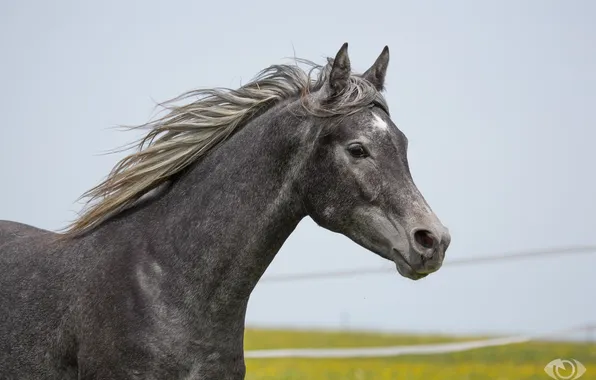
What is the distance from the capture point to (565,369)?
9.75m

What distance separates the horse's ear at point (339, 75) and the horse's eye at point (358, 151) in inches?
12.5

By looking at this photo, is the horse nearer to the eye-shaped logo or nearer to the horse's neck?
the horse's neck

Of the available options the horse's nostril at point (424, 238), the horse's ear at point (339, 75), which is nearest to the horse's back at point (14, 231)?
the horse's ear at point (339, 75)

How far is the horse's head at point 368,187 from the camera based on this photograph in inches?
155

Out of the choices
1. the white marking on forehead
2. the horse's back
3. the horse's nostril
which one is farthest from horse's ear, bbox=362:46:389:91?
the horse's back

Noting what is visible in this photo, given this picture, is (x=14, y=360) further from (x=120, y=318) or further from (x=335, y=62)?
(x=335, y=62)

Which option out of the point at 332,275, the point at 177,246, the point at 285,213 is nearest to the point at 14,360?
the point at 177,246

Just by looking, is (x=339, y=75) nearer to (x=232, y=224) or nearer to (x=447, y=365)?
(x=232, y=224)

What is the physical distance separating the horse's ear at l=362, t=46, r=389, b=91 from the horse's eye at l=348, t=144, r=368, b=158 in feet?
1.73

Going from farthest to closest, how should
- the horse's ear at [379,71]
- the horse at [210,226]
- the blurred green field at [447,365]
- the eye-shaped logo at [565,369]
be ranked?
the blurred green field at [447,365]
the eye-shaped logo at [565,369]
the horse's ear at [379,71]
the horse at [210,226]

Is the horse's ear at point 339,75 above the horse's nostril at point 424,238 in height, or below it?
above

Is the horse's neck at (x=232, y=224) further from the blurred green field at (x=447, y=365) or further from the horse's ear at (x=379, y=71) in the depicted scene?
the blurred green field at (x=447, y=365)

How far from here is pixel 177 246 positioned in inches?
169

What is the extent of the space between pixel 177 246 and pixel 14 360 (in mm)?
1014
